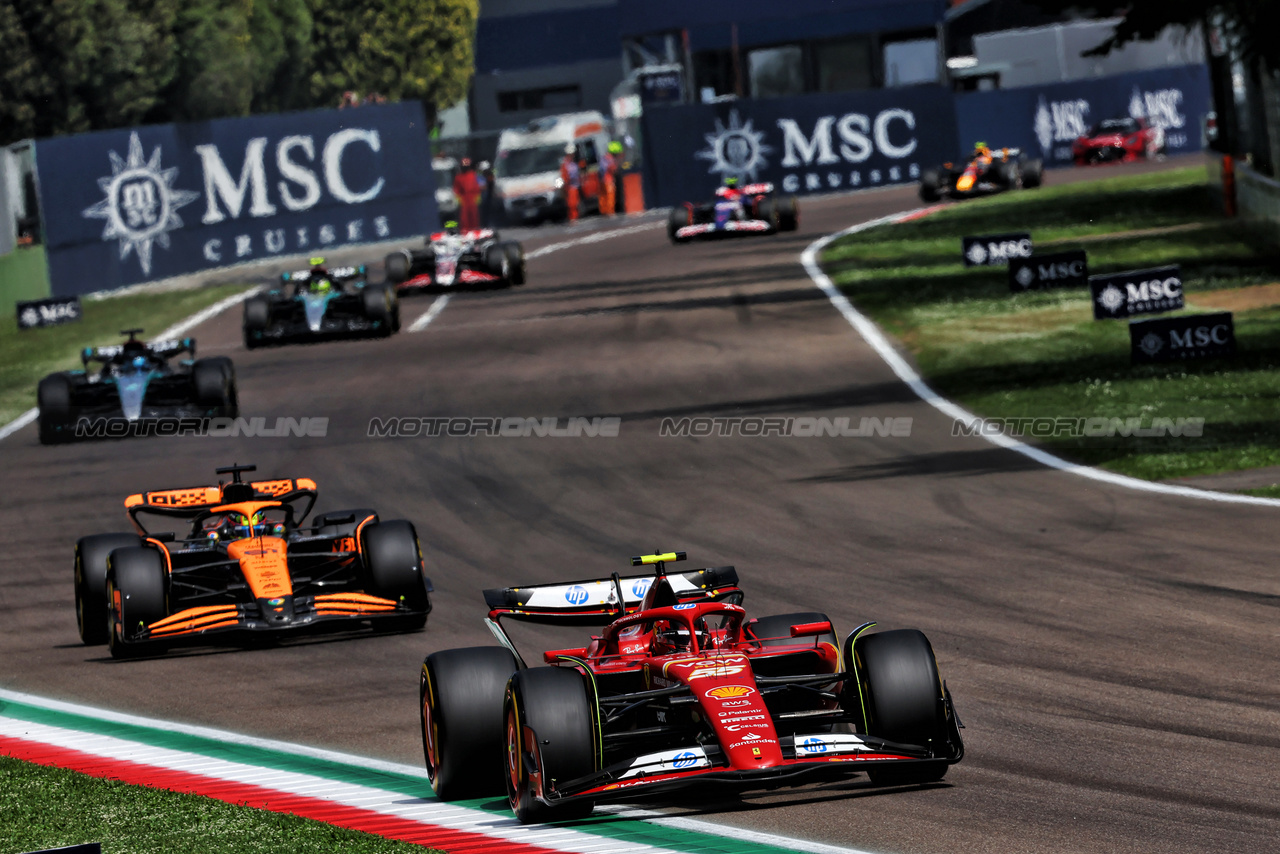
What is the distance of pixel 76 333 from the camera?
36.5 meters

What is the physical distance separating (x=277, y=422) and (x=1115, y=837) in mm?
18038

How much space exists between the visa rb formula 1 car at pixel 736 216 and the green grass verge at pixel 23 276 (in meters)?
13.5

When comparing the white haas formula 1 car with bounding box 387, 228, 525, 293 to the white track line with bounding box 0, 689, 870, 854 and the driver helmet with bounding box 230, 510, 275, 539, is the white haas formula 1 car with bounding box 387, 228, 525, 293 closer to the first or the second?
the driver helmet with bounding box 230, 510, 275, 539

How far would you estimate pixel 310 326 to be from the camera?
31234mm

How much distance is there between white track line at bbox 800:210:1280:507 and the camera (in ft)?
51.0

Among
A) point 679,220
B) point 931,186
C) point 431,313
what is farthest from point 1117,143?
point 431,313

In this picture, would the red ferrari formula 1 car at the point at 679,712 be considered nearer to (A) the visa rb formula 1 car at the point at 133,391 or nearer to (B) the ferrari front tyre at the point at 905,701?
(B) the ferrari front tyre at the point at 905,701

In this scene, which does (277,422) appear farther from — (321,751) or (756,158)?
(756,158)

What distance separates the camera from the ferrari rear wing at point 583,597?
362 inches

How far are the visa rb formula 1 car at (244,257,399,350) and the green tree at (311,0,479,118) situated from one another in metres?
57.1

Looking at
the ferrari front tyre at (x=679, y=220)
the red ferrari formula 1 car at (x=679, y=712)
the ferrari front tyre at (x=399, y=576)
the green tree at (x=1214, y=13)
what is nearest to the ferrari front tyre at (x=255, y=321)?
the ferrari front tyre at (x=679, y=220)

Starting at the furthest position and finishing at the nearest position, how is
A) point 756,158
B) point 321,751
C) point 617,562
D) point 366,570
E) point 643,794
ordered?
point 756,158, point 617,562, point 366,570, point 321,751, point 643,794

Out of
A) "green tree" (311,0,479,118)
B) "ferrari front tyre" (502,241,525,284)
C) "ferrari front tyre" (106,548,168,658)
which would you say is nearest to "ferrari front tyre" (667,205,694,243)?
"ferrari front tyre" (502,241,525,284)

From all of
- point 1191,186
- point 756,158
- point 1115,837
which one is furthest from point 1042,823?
point 756,158
